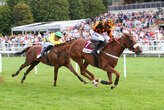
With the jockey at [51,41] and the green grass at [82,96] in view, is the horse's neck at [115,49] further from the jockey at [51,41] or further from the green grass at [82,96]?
the jockey at [51,41]

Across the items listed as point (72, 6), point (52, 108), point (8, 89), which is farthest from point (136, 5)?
point (52, 108)

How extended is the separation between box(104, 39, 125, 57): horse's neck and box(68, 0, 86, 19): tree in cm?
4755

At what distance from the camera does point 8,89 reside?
926 centimetres

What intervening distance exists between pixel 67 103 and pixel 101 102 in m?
0.72

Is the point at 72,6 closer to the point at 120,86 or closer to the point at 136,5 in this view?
the point at 136,5

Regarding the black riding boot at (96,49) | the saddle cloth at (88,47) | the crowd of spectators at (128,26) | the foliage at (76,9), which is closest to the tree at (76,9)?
the foliage at (76,9)

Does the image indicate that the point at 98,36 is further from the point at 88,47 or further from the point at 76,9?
the point at 76,9

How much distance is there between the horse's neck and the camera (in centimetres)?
872

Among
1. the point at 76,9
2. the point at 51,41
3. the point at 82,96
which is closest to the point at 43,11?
the point at 76,9

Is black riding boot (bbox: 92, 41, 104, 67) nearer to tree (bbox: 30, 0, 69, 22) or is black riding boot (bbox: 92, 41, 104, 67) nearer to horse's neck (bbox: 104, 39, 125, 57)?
horse's neck (bbox: 104, 39, 125, 57)

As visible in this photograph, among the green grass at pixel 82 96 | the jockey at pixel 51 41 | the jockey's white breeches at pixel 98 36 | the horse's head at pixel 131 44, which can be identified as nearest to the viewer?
the green grass at pixel 82 96

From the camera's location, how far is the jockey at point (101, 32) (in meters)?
9.05

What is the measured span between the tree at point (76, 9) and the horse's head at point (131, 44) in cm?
4773

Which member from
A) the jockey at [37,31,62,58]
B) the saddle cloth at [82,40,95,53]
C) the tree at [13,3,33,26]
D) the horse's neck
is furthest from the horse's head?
the tree at [13,3,33,26]
